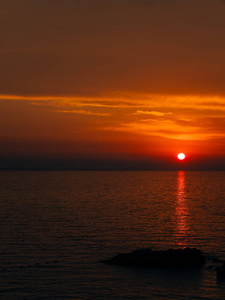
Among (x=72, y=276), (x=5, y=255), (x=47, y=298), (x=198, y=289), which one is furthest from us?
(x=5, y=255)

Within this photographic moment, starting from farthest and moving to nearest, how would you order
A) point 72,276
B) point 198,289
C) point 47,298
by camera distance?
1. point 72,276
2. point 198,289
3. point 47,298

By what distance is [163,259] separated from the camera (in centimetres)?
5212

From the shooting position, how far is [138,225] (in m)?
83.8

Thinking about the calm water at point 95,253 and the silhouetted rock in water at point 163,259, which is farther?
the silhouetted rock in water at point 163,259

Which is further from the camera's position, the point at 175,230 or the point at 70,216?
the point at 70,216

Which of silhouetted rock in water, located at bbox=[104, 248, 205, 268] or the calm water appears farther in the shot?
silhouetted rock in water, located at bbox=[104, 248, 205, 268]

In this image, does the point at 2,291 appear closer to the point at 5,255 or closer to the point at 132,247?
the point at 5,255

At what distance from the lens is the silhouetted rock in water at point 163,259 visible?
169 feet

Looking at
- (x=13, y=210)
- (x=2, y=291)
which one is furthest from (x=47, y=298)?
(x=13, y=210)

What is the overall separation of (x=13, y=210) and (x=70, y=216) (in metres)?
18.5

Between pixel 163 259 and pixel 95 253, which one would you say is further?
pixel 95 253

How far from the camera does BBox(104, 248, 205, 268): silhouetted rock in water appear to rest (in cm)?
5166

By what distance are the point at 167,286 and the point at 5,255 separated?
76.8ft

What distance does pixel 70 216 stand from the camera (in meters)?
96.0
